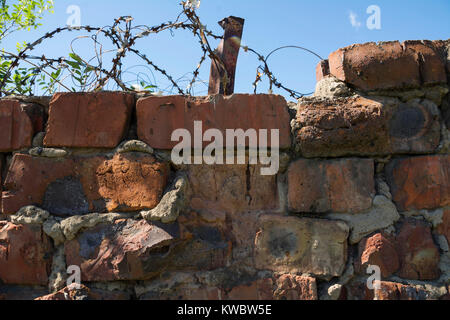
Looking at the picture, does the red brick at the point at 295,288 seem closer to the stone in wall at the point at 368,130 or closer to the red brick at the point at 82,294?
the stone in wall at the point at 368,130

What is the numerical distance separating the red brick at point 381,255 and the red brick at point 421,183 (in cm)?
17

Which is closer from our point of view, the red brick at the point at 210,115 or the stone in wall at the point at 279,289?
the stone in wall at the point at 279,289

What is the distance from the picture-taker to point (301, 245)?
6.08ft

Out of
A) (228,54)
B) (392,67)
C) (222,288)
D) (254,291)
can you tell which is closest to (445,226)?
(392,67)

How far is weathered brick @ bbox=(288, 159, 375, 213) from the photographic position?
6.14 feet

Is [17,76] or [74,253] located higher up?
[17,76]

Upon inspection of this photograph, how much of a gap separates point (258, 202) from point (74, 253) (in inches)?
31.3

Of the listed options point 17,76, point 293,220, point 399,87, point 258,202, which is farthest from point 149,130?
point 17,76

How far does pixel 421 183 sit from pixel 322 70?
0.69m

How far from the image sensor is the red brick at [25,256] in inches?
73.0

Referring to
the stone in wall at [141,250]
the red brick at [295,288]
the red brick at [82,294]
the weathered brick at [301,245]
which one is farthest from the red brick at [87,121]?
the red brick at [295,288]

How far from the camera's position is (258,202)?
1936 mm
